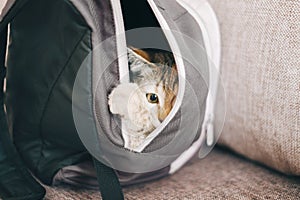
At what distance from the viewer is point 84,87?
652 millimetres

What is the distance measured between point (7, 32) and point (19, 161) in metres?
0.21

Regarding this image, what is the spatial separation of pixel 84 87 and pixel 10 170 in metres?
0.21

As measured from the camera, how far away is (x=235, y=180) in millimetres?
794

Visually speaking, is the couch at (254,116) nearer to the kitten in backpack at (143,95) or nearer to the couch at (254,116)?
the couch at (254,116)

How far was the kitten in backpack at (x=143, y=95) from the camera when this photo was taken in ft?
2.23

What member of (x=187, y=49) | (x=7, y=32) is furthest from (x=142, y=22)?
(x=7, y=32)

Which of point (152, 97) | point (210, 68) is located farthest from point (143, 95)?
point (210, 68)

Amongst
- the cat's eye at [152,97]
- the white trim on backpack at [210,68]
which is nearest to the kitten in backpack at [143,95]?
the cat's eye at [152,97]

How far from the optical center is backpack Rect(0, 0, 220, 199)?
0.66 m

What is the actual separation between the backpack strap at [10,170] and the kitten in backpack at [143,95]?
0.17m

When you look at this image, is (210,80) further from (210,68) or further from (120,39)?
(120,39)

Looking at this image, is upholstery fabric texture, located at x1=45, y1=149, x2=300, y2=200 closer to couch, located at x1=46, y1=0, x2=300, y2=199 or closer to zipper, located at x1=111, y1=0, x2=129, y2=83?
couch, located at x1=46, y1=0, x2=300, y2=199

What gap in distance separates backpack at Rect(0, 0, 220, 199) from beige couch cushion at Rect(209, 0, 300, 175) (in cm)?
5

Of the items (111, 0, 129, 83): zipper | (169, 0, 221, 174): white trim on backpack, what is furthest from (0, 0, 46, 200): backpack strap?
(169, 0, 221, 174): white trim on backpack
